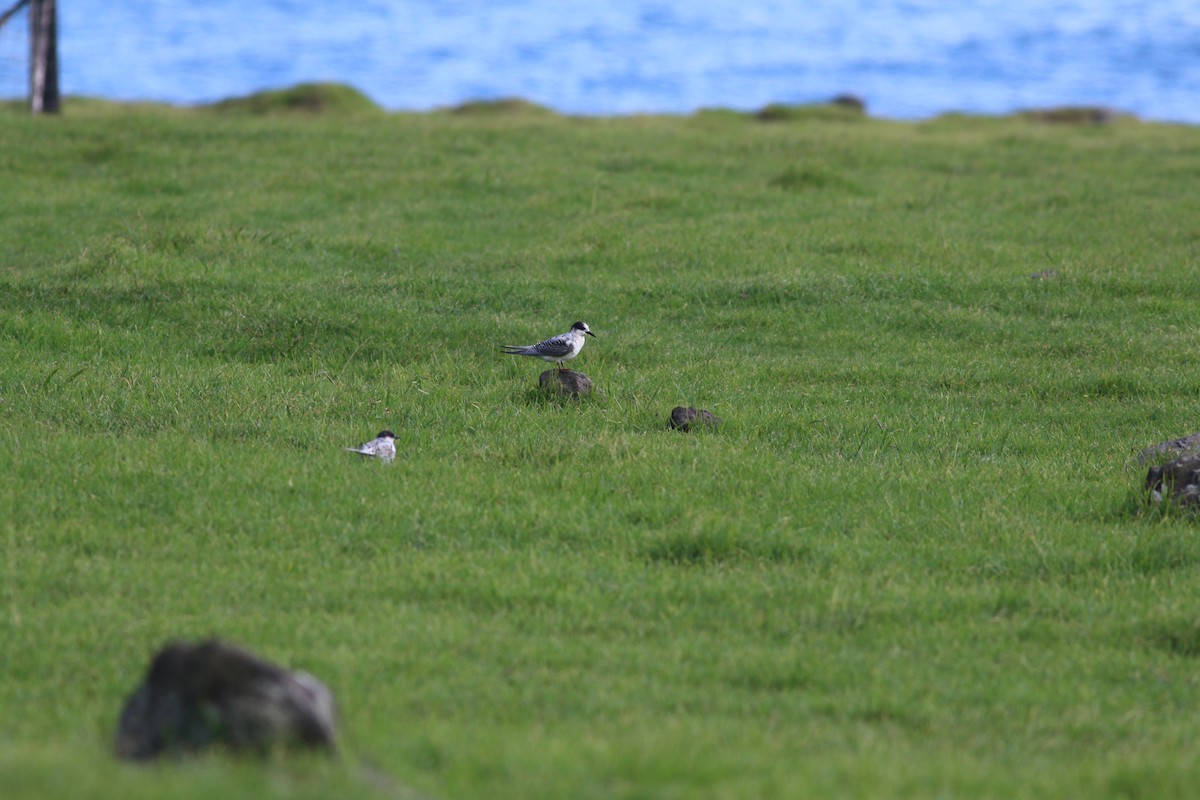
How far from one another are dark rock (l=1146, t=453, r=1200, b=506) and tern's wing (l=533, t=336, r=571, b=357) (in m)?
5.54

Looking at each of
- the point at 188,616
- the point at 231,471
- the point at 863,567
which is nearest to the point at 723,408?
the point at 863,567

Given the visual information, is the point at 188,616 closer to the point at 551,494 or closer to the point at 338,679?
the point at 338,679

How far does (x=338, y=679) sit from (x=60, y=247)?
13352 mm

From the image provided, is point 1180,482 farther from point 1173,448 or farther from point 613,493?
point 613,493

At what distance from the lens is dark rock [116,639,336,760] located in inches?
188

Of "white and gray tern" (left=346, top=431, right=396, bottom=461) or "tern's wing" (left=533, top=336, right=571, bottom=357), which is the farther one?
"tern's wing" (left=533, top=336, right=571, bottom=357)

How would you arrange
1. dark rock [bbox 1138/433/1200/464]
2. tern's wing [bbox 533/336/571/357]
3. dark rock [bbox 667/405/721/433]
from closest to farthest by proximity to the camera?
dark rock [bbox 1138/433/1200/464] → dark rock [bbox 667/405/721/433] → tern's wing [bbox 533/336/571/357]

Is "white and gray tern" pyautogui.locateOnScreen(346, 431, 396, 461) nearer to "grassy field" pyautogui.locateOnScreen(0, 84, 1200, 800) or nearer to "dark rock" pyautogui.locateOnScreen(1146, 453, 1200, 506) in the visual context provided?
"grassy field" pyautogui.locateOnScreen(0, 84, 1200, 800)

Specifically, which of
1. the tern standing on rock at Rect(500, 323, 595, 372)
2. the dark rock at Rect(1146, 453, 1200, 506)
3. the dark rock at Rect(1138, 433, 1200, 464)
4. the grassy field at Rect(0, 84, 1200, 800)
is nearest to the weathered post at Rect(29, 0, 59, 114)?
the grassy field at Rect(0, 84, 1200, 800)

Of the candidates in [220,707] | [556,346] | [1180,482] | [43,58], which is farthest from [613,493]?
[43,58]

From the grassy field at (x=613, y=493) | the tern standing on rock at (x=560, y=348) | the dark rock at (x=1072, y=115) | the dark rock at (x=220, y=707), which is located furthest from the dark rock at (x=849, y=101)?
the dark rock at (x=220, y=707)

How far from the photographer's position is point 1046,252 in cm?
1873

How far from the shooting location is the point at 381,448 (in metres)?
10.0

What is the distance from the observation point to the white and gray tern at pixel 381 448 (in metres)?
9.96
